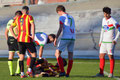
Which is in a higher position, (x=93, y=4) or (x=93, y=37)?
(x=93, y=4)

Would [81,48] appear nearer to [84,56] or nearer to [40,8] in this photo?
[84,56]

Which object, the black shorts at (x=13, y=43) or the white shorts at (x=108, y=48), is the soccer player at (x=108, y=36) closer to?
the white shorts at (x=108, y=48)

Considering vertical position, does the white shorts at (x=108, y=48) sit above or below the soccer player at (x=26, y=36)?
below

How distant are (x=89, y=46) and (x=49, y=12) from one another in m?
6.60

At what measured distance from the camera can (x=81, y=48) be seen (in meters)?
25.0

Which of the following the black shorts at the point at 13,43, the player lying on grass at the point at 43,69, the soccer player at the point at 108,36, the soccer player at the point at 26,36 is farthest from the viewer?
the black shorts at the point at 13,43

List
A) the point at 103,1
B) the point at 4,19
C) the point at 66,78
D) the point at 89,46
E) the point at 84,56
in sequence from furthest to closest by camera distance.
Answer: the point at 4,19, the point at 103,1, the point at 89,46, the point at 84,56, the point at 66,78

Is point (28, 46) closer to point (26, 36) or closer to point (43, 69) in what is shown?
point (26, 36)

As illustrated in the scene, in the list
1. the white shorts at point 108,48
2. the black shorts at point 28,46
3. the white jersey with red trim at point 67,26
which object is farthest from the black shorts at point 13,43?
the white shorts at point 108,48

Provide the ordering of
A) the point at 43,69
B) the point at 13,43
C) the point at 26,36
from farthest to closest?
the point at 13,43, the point at 43,69, the point at 26,36

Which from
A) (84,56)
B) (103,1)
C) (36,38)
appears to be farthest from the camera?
(103,1)

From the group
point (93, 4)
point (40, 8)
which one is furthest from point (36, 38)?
point (40, 8)

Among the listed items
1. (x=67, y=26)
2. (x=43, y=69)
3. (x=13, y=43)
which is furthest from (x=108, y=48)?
(x=13, y=43)

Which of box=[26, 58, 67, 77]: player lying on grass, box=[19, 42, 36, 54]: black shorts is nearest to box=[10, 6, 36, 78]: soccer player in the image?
box=[19, 42, 36, 54]: black shorts
